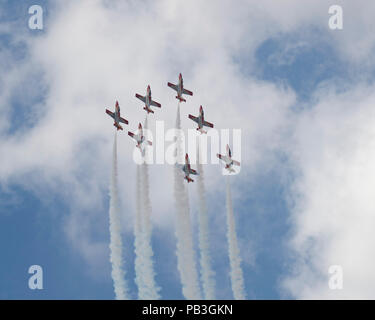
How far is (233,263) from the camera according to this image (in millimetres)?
199125

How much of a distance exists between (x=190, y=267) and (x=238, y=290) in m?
11.1
